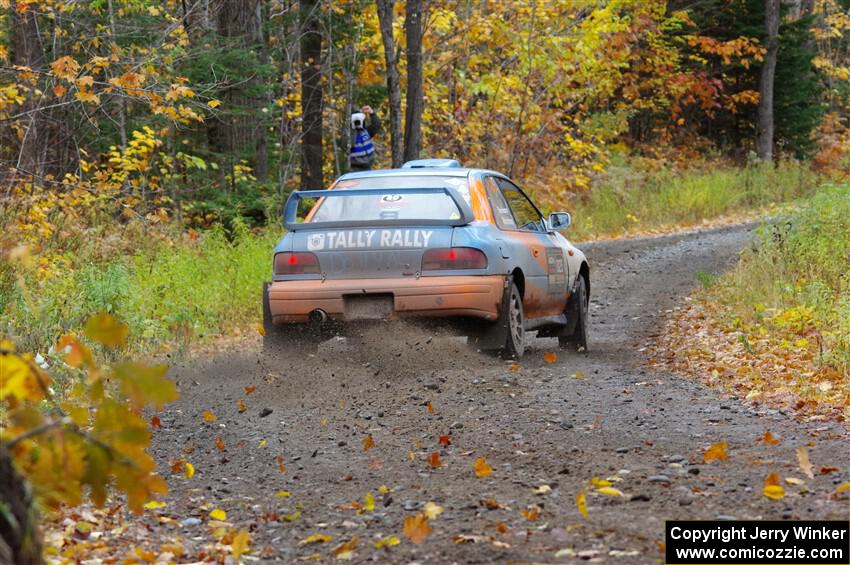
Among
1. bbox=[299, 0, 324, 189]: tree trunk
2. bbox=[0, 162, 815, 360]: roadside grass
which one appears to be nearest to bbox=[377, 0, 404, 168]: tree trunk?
bbox=[299, 0, 324, 189]: tree trunk

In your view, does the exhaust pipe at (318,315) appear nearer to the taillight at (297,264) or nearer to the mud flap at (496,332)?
the taillight at (297,264)

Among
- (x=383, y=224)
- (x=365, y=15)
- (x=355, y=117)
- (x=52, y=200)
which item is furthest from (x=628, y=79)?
(x=383, y=224)

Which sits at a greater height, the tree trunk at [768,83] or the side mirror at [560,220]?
the tree trunk at [768,83]

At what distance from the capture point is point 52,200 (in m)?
14.0

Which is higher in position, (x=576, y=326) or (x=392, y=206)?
(x=392, y=206)

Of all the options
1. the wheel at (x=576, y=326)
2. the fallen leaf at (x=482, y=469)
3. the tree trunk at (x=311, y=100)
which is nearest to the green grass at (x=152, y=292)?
the wheel at (x=576, y=326)

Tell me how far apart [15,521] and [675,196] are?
84.8 ft

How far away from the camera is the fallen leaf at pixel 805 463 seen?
556 cm

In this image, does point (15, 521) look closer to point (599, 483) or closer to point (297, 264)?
point (599, 483)

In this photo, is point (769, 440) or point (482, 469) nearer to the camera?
point (482, 469)

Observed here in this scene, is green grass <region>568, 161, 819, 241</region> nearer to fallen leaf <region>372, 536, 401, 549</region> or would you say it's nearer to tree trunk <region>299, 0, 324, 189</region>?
tree trunk <region>299, 0, 324, 189</region>

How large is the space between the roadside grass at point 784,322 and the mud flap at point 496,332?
1638mm

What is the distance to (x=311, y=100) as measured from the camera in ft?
77.1

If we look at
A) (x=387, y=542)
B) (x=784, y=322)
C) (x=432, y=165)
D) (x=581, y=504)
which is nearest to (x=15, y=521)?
(x=387, y=542)
